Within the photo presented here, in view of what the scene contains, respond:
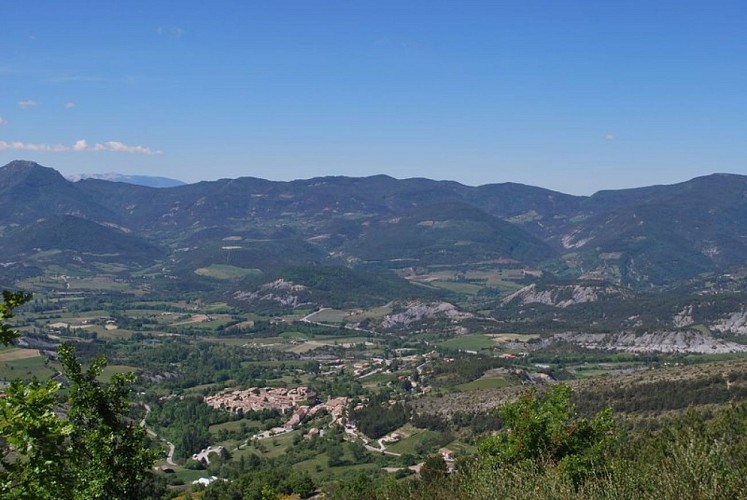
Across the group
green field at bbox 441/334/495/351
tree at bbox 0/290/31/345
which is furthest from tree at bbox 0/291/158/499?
green field at bbox 441/334/495/351

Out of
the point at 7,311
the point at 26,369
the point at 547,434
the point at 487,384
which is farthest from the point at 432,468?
the point at 26,369

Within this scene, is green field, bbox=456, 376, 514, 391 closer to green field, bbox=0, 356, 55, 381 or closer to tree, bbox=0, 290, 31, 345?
green field, bbox=0, 356, 55, 381

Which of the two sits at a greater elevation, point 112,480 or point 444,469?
point 112,480

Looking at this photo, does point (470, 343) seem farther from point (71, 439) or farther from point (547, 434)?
point (71, 439)

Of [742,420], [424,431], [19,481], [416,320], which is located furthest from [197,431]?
[416,320]

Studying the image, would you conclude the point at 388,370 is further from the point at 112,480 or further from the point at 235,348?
the point at 112,480

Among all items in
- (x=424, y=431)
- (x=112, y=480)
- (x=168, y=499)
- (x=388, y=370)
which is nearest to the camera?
(x=112, y=480)

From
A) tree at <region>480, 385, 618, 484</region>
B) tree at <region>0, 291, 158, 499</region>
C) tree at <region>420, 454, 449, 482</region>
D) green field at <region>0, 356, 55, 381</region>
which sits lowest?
green field at <region>0, 356, 55, 381</region>

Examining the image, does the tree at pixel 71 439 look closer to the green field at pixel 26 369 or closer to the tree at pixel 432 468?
the tree at pixel 432 468
